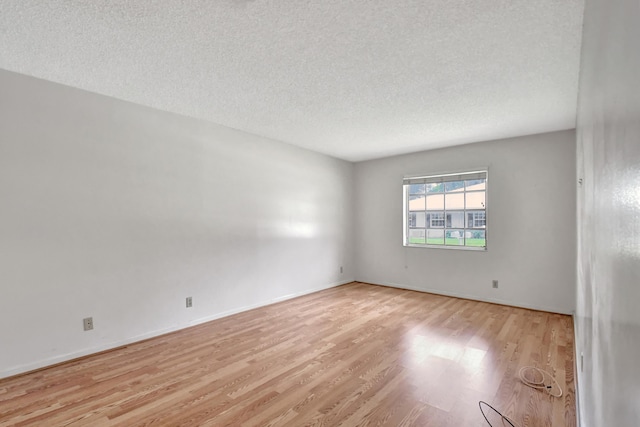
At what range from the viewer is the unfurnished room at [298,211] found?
1.79m

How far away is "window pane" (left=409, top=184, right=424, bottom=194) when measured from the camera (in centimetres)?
557

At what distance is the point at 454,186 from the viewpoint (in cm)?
516

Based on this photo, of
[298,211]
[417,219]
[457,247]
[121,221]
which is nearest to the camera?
[121,221]

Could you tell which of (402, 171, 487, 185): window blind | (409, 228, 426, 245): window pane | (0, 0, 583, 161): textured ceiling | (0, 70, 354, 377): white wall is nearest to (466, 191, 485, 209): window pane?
(402, 171, 487, 185): window blind

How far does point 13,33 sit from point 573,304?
619 centimetres

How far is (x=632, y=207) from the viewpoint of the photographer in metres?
0.50

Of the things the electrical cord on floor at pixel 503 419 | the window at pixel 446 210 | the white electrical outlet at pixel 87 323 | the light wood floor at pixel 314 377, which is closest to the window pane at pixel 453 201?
the window at pixel 446 210

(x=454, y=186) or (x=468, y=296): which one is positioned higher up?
(x=454, y=186)

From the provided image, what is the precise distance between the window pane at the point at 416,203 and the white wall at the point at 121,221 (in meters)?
2.35

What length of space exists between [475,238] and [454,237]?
0.33 m

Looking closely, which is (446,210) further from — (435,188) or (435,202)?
(435,188)

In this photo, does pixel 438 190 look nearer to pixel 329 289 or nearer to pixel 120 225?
pixel 329 289

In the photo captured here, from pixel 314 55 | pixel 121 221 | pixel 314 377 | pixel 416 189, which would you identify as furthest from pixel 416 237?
pixel 121 221

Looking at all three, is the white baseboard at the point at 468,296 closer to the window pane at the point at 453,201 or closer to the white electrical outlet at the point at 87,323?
the window pane at the point at 453,201
